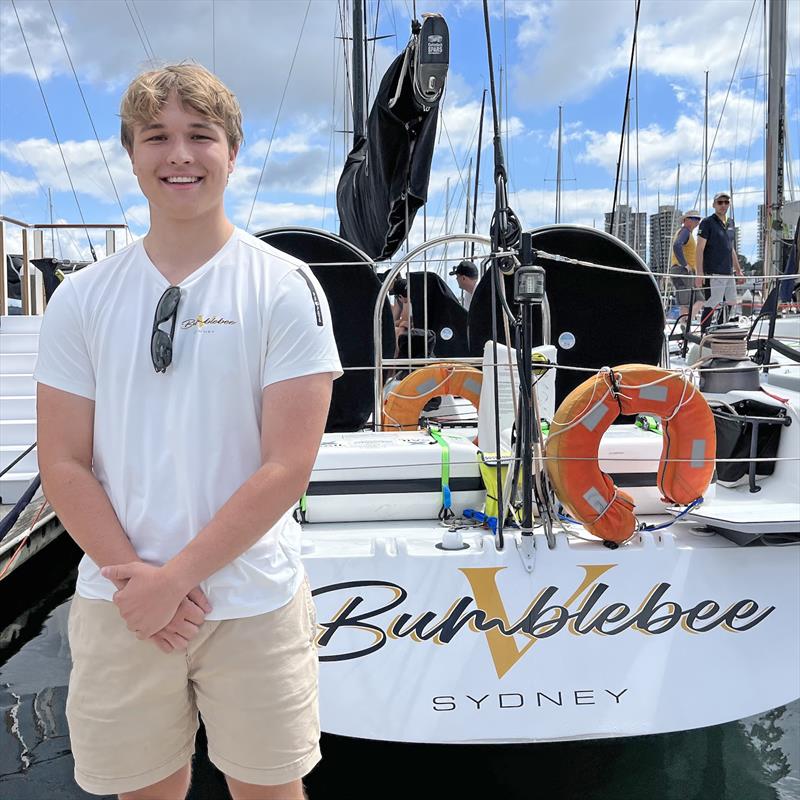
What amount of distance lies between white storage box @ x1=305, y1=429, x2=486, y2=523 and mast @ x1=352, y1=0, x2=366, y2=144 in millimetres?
4095

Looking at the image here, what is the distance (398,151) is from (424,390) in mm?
1542

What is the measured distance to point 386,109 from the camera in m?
4.50

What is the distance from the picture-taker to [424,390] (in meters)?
4.29

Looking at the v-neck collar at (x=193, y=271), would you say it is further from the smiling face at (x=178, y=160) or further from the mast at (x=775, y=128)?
the mast at (x=775, y=128)

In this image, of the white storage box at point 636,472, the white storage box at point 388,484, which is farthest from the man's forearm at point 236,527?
the white storage box at point 636,472

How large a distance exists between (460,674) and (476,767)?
926 mm

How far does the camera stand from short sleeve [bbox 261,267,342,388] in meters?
1.41

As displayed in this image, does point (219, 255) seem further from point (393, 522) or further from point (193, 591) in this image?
point (393, 522)

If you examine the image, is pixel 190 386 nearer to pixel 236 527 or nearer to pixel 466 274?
pixel 236 527

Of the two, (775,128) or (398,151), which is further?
(775,128)

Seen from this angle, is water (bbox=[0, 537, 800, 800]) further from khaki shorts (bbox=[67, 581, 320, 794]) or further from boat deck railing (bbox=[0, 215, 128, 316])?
boat deck railing (bbox=[0, 215, 128, 316])

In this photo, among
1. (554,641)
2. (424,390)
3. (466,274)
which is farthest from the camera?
(466,274)

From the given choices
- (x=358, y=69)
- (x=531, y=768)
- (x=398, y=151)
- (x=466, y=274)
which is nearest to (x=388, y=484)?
(x=531, y=768)

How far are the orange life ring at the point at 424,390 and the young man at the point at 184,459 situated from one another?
274 centimetres
